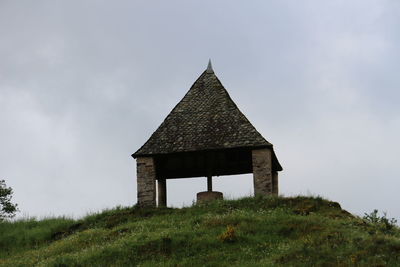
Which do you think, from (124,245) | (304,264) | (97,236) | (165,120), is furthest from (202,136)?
(304,264)

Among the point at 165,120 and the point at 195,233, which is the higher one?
the point at 165,120

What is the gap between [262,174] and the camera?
27.8 m

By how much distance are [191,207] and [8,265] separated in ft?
26.8

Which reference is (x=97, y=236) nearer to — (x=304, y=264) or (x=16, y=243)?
(x=16, y=243)

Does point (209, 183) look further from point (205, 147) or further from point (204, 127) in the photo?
point (204, 127)

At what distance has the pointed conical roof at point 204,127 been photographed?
2869cm

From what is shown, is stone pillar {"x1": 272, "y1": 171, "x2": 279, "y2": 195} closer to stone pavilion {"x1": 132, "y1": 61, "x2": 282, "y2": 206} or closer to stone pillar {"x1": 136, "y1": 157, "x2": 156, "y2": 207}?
stone pavilion {"x1": 132, "y1": 61, "x2": 282, "y2": 206}

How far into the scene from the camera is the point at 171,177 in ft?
108

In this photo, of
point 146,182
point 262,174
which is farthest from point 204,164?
point 262,174

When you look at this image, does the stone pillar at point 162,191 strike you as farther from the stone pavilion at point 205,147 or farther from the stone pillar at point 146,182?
the stone pillar at point 146,182

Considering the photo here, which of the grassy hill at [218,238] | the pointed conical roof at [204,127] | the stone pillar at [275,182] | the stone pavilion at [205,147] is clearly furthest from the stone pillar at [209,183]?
the stone pillar at [275,182]

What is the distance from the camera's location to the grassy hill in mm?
19000

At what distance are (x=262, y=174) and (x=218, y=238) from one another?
7149mm

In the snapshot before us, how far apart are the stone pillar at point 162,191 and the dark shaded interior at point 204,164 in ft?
0.83
